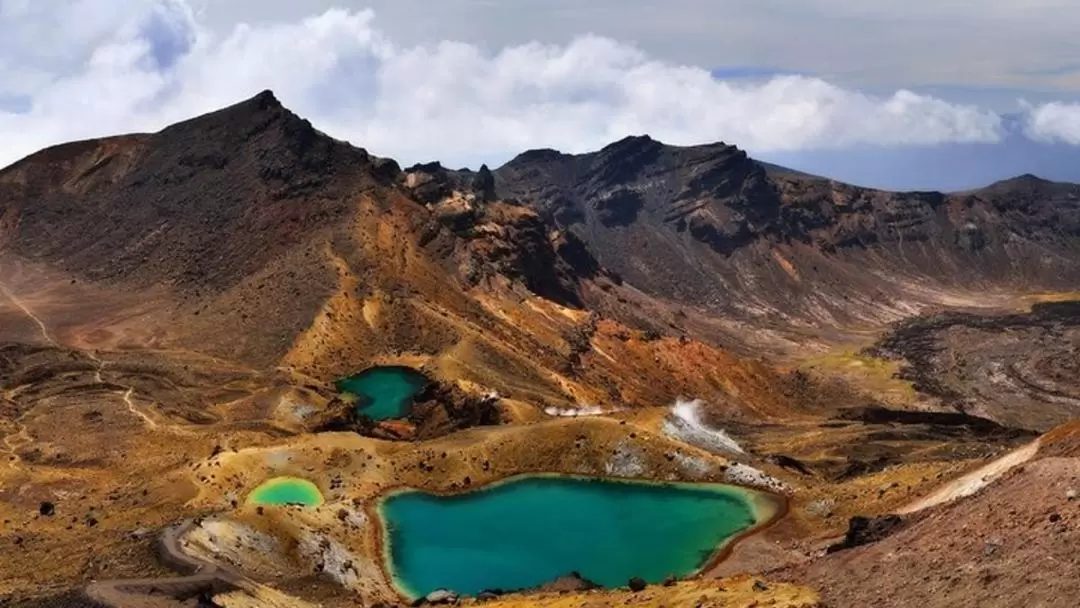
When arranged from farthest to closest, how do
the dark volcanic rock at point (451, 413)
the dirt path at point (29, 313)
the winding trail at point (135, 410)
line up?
the dirt path at point (29, 313) → the dark volcanic rock at point (451, 413) → the winding trail at point (135, 410)

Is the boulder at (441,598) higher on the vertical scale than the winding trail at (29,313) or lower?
lower

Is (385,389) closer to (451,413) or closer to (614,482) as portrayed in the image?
(451,413)

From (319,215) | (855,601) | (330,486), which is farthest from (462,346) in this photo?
(855,601)

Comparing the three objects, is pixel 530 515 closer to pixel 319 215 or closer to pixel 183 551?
pixel 183 551

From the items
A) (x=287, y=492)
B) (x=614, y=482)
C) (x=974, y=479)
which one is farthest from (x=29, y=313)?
(x=974, y=479)

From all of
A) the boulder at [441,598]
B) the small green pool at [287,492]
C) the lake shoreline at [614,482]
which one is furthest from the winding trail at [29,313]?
the boulder at [441,598]

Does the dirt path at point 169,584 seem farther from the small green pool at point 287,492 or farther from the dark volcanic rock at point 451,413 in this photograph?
the dark volcanic rock at point 451,413

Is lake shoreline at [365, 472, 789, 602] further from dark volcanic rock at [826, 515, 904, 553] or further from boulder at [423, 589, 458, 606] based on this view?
dark volcanic rock at [826, 515, 904, 553]
